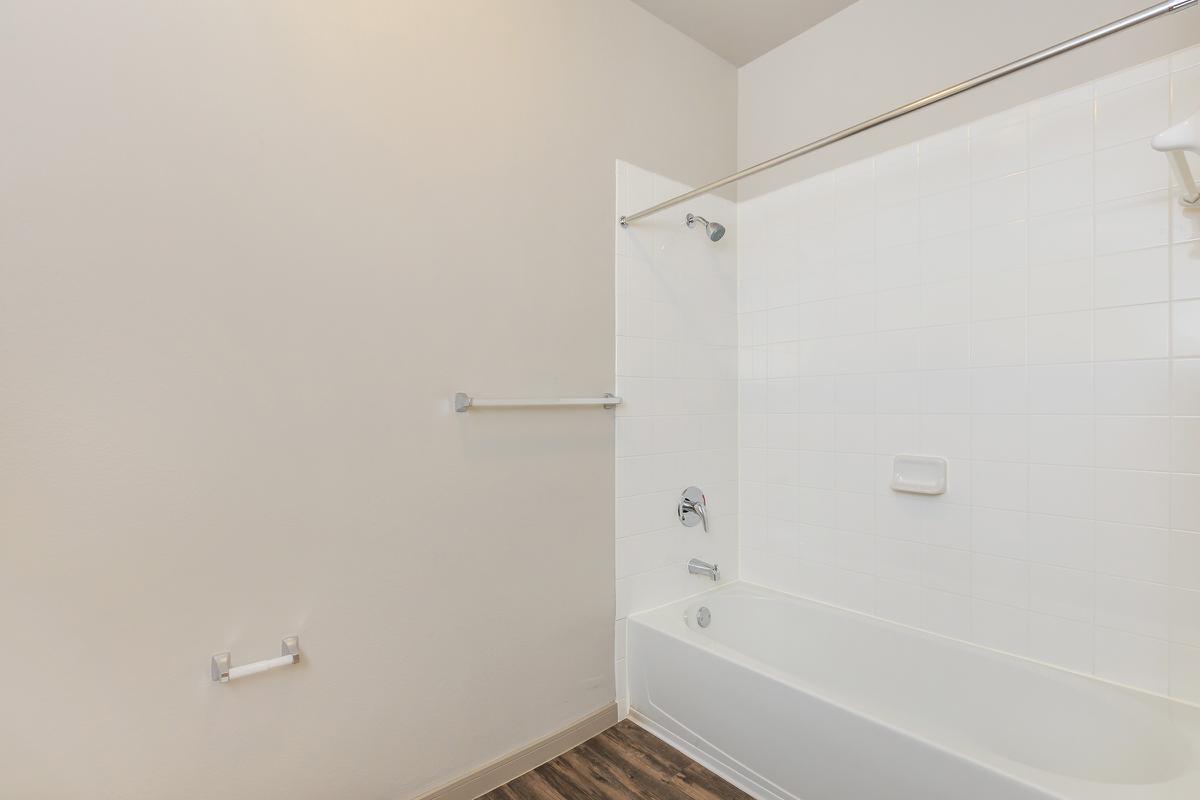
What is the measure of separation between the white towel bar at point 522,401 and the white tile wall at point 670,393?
15 cm

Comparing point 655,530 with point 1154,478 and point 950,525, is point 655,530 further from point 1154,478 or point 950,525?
point 1154,478

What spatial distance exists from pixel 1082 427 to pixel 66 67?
2594 millimetres

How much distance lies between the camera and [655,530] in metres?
2.27

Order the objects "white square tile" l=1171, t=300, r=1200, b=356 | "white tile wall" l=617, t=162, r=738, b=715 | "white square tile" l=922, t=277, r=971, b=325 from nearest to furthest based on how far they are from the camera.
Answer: "white square tile" l=1171, t=300, r=1200, b=356 < "white square tile" l=922, t=277, r=971, b=325 < "white tile wall" l=617, t=162, r=738, b=715

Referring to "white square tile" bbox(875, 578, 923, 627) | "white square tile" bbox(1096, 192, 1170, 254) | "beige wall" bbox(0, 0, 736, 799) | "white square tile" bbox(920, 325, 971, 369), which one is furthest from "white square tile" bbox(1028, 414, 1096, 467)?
"beige wall" bbox(0, 0, 736, 799)

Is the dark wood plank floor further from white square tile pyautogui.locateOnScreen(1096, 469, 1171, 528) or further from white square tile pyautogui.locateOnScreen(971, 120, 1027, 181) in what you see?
white square tile pyautogui.locateOnScreen(971, 120, 1027, 181)

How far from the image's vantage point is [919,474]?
2004mm

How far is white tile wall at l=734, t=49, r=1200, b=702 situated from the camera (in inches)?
61.2

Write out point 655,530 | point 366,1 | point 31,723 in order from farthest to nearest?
point 655,530
point 366,1
point 31,723

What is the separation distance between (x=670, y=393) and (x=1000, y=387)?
3.55 ft

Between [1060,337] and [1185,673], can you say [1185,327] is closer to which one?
[1060,337]

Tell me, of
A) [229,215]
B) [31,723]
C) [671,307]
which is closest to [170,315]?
[229,215]

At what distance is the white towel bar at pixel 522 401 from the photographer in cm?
171

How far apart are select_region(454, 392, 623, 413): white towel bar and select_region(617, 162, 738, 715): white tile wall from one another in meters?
0.15
